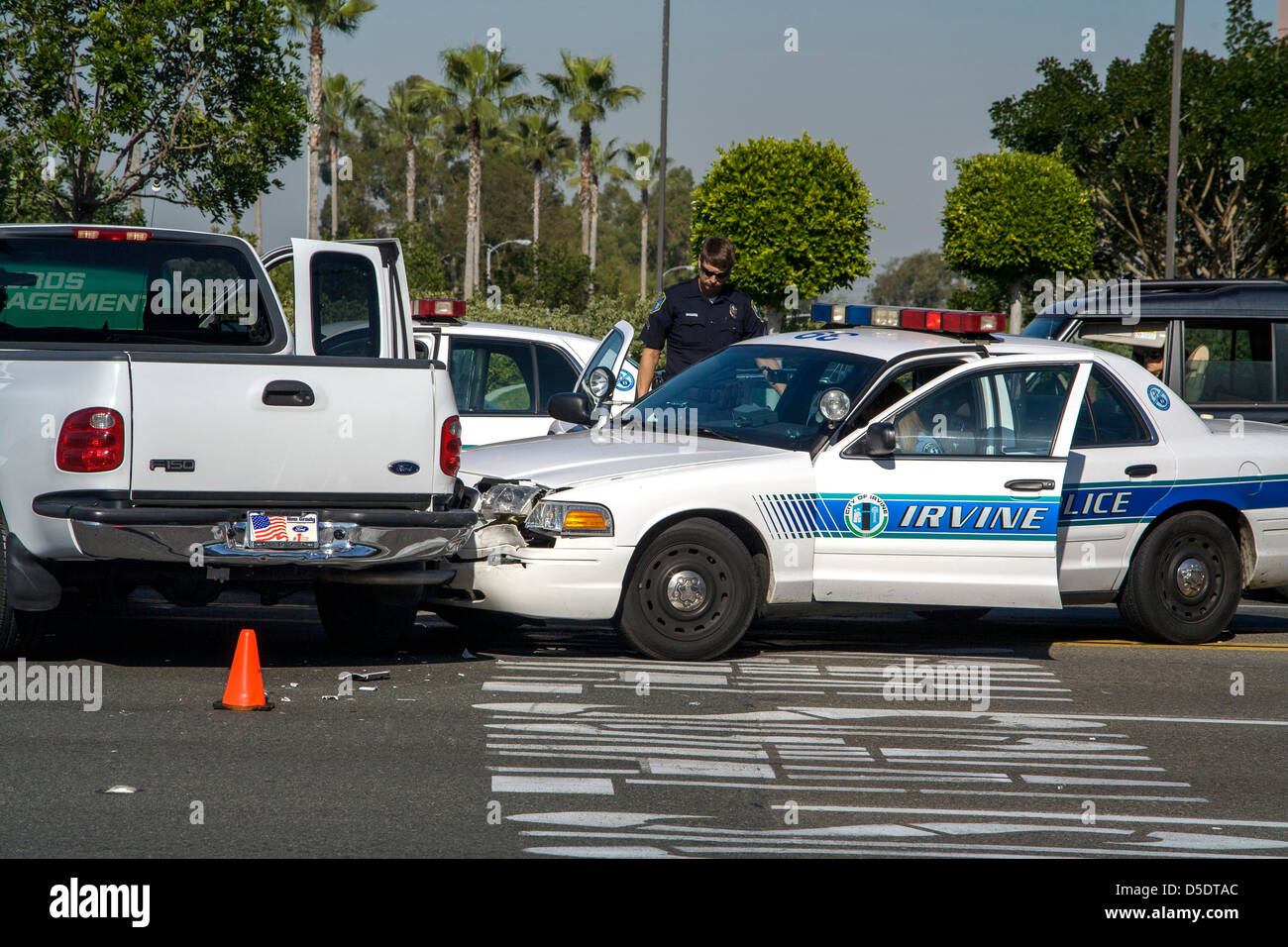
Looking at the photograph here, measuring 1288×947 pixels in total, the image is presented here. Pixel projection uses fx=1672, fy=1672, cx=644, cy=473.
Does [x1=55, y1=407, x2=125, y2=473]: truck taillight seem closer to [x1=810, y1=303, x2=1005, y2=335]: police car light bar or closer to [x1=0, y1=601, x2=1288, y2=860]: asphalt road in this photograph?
[x1=0, y1=601, x2=1288, y2=860]: asphalt road

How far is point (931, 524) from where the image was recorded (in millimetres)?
8500

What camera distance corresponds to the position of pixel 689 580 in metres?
8.12

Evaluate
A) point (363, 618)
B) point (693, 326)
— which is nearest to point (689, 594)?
point (363, 618)

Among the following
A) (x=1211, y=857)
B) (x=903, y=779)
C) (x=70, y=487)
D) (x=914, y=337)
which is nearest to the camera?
(x=1211, y=857)

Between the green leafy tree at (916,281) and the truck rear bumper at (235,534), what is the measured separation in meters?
126

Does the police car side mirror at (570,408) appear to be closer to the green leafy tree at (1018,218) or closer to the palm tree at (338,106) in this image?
the green leafy tree at (1018,218)

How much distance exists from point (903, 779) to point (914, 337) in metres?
3.83

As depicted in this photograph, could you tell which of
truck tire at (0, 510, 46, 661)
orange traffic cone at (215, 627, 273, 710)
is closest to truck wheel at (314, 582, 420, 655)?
orange traffic cone at (215, 627, 273, 710)

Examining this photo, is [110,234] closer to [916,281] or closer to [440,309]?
[440,309]

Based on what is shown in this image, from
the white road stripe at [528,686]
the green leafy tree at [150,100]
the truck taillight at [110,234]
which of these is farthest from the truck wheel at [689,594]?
the green leafy tree at [150,100]

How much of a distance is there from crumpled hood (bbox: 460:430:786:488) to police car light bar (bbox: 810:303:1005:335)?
1495 millimetres

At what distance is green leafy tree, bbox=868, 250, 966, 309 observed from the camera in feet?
437

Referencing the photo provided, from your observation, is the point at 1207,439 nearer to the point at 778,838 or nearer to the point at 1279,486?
the point at 1279,486
